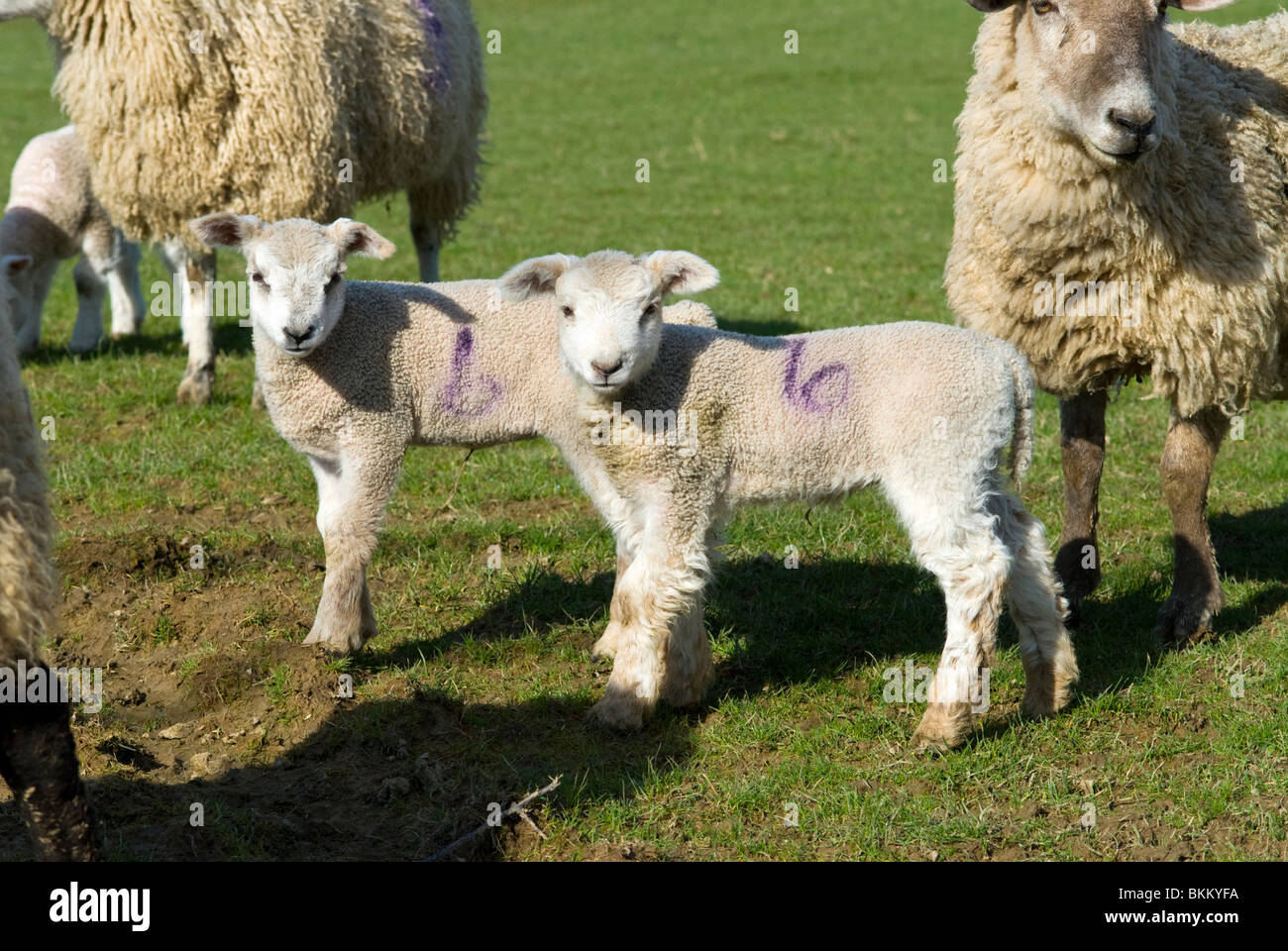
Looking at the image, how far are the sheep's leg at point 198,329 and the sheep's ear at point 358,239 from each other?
4.06 metres

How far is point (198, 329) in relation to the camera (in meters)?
9.06

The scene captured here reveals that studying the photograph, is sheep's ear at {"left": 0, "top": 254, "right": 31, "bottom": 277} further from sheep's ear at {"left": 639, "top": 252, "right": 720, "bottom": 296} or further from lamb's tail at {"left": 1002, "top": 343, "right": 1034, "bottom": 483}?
lamb's tail at {"left": 1002, "top": 343, "right": 1034, "bottom": 483}

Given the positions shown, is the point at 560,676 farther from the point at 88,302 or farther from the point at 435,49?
→ the point at 88,302

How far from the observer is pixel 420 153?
30.9ft

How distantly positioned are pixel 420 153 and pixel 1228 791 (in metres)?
6.79

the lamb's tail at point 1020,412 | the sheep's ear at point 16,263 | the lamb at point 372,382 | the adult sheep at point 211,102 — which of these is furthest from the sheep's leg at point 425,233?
the lamb's tail at point 1020,412

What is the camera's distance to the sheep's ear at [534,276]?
4957 millimetres

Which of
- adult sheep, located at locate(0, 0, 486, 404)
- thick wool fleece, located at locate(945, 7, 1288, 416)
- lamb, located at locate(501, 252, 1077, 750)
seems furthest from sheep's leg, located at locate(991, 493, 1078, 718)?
adult sheep, located at locate(0, 0, 486, 404)

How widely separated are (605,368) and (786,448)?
739mm

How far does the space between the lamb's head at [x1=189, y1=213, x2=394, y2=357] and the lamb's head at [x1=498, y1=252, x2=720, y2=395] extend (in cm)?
72
